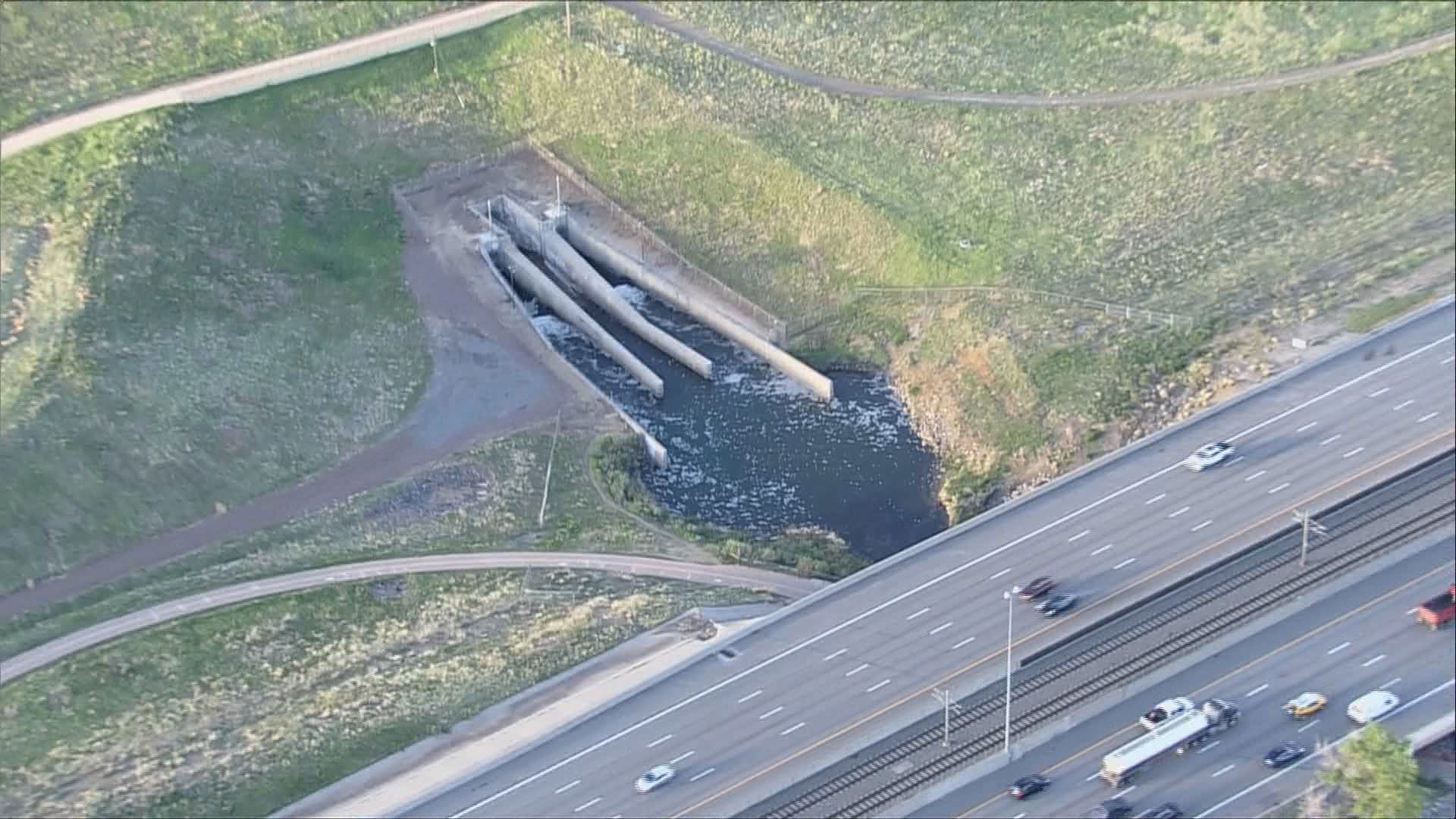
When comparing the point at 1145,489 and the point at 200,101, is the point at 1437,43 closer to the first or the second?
the point at 1145,489

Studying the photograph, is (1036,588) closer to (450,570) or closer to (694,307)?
(450,570)

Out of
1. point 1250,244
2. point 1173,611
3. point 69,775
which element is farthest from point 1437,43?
point 69,775

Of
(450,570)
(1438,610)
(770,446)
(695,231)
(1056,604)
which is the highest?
(695,231)

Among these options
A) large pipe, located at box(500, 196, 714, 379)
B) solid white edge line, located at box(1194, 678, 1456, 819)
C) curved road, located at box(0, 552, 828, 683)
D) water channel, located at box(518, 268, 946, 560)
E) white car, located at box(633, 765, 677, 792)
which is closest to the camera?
solid white edge line, located at box(1194, 678, 1456, 819)

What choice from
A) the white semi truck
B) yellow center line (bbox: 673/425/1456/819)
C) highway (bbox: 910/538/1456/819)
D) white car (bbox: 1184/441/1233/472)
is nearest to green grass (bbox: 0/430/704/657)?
yellow center line (bbox: 673/425/1456/819)

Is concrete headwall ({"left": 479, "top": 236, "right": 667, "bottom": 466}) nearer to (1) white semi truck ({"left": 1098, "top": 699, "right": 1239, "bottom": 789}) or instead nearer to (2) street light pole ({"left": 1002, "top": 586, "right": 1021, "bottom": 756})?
(2) street light pole ({"left": 1002, "top": 586, "right": 1021, "bottom": 756})

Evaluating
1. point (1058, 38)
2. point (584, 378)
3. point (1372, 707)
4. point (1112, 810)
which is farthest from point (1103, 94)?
point (1112, 810)

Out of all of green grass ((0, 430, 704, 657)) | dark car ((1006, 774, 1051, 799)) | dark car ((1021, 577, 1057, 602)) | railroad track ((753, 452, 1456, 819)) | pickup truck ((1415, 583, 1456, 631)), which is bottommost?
dark car ((1006, 774, 1051, 799))
